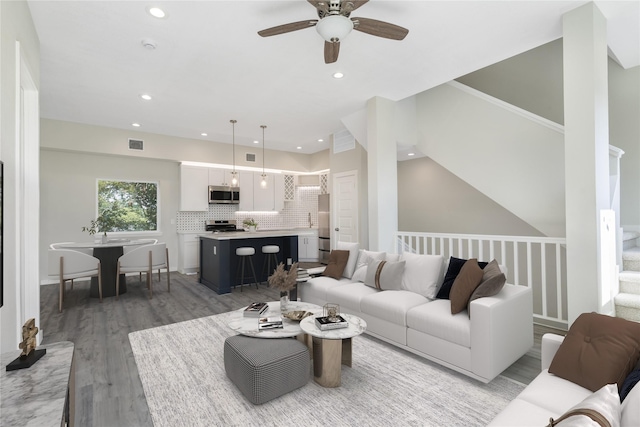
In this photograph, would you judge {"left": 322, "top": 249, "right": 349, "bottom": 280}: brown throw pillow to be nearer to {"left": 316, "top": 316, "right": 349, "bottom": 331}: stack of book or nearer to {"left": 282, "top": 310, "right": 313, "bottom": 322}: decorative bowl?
{"left": 282, "top": 310, "right": 313, "bottom": 322}: decorative bowl

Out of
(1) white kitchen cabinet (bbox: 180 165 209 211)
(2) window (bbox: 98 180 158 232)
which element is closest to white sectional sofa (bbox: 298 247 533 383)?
(1) white kitchen cabinet (bbox: 180 165 209 211)

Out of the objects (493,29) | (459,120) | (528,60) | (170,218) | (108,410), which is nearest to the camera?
(108,410)

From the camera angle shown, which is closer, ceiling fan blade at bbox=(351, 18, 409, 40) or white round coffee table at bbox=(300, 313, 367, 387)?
white round coffee table at bbox=(300, 313, 367, 387)

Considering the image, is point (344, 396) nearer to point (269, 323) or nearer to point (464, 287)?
point (269, 323)

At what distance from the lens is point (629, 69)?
169 inches

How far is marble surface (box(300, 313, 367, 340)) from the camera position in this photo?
7.31 feet

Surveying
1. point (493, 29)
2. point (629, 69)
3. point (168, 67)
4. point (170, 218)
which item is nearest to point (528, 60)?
point (629, 69)

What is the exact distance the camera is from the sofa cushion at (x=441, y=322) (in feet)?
8.04

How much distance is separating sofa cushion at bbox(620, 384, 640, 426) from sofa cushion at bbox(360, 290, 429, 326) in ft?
6.42

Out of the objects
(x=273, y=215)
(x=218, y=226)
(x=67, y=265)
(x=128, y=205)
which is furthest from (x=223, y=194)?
(x=67, y=265)

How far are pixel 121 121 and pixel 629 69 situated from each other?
826cm

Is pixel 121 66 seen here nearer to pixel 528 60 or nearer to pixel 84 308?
pixel 84 308

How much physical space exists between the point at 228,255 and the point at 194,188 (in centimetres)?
269

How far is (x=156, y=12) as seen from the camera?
273 cm
